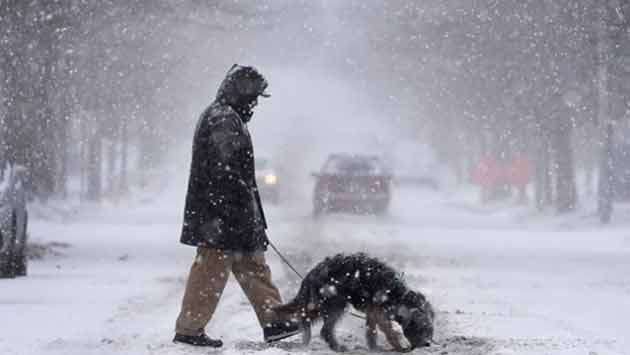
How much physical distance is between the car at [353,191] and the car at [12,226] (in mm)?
14365

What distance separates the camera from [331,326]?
23.5 ft

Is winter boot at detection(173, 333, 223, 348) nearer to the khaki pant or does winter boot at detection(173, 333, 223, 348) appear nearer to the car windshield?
the khaki pant

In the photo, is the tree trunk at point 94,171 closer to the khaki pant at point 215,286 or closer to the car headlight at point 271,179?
the car headlight at point 271,179

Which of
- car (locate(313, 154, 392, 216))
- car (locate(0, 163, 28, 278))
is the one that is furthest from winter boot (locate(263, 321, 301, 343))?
car (locate(313, 154, 392, 216))

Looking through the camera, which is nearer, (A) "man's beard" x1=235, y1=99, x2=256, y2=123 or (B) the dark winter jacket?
(B) the dark winter jacket

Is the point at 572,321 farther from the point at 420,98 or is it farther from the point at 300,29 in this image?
the point at 420,98

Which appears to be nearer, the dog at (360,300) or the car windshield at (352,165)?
the dog at (360,300)

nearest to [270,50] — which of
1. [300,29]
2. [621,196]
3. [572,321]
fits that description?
[300,29]

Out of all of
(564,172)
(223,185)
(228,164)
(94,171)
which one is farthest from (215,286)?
(94,171)

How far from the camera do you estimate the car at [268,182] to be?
32.7m

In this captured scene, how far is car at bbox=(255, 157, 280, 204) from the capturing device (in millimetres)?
32656

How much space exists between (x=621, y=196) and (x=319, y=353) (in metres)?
24.9

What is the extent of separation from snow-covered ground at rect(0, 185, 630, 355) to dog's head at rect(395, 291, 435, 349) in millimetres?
99

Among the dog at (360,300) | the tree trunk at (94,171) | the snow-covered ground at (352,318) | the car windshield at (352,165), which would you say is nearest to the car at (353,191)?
the car windshield at (352,165)
